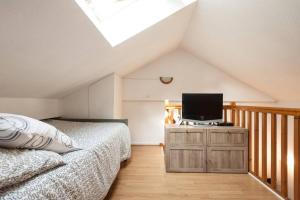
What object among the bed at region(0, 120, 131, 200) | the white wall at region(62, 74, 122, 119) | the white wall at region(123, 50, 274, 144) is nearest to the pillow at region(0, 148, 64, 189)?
the bed at region(0, 120, 131, 200)

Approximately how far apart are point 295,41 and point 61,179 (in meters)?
2.38

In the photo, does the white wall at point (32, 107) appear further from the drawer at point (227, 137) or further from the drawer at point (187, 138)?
the drawer at point (227, 137)

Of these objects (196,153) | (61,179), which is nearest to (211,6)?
(196,153)

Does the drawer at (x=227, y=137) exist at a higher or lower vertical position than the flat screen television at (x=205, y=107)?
lower

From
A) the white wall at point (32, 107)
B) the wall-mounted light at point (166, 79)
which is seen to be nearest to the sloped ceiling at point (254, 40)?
the wall-mounted light at point (166, 79)

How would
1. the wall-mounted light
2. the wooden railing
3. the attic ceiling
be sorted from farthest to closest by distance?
the wall-mounted light
the wooden railing
the attic ceiling

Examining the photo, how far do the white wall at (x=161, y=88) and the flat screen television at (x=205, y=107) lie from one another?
1.36m

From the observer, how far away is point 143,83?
452 centimetres

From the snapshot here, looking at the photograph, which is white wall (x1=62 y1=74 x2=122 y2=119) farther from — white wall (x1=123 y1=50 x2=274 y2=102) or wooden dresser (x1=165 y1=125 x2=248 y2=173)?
wooden dresser (x1=165 y1=125 x2=248 y2=173)

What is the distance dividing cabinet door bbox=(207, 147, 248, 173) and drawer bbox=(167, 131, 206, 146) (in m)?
0.16

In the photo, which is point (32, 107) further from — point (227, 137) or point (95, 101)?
→ point (227, 137)

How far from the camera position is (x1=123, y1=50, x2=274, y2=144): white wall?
4.49 metres

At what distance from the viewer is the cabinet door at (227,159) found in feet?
8.85

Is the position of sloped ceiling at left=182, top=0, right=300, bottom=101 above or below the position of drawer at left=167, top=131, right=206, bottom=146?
Result: above
